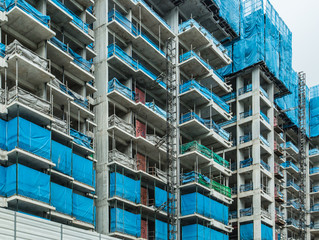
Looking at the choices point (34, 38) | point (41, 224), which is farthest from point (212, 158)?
point (41, 224)

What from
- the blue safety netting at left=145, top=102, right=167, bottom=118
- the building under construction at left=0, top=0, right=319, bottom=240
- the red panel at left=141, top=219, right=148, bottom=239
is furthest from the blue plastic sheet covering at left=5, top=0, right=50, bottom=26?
the red panel at left=141, top=219, right=148, bottom=239

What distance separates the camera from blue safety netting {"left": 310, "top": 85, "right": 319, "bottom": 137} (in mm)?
110438

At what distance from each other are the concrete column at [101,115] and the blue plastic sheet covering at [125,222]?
0.90m

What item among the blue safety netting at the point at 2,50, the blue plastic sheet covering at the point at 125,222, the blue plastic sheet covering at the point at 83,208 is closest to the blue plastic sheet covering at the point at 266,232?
the blue plastic sheet covering at the point at 125,222

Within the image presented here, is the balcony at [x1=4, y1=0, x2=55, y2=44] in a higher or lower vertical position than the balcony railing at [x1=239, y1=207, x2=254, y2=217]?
higher

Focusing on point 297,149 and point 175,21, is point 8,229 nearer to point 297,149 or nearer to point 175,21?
point 175,21

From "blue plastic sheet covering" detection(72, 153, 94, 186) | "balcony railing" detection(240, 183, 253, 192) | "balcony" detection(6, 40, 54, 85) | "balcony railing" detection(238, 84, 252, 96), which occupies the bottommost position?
"blue plastic sheet covering" detection(72, 153, 94, 186)

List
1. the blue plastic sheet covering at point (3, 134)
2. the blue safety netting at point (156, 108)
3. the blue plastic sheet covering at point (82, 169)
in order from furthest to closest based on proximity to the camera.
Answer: the blue safety netting at point (156, 108) < the blue plastic sheet covering at point (82, 169) < the blue plastic sheet covering at point (3, 134)

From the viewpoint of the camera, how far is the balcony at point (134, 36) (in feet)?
215

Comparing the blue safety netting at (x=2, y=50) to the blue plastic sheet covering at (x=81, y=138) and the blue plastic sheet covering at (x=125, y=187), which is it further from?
the blue plastic sheet covering at (x=125, y=187)

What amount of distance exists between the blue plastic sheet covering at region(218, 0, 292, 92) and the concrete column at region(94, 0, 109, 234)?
2637cm

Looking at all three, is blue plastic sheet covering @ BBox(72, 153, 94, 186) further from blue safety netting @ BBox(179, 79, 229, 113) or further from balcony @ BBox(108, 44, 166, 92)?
blue safety netting @ BBox(179, 79, 229, 113)

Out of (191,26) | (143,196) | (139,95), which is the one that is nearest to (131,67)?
(139,95)

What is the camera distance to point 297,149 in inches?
4168
